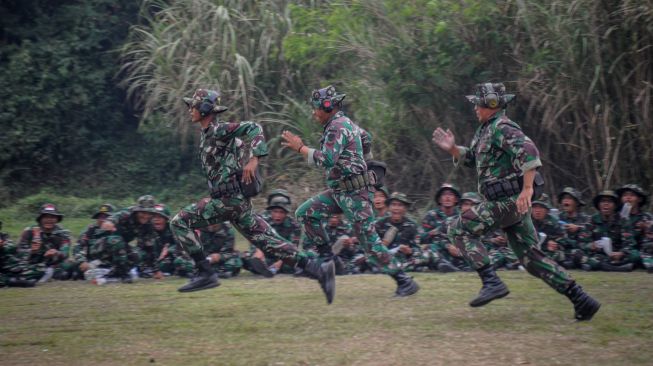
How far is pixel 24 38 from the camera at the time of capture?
19.0 meters

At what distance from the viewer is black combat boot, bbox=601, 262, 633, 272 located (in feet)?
34.7

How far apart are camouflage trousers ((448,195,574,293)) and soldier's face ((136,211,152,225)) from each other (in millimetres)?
4800

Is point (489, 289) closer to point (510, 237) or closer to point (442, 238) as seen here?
point (510, 237)

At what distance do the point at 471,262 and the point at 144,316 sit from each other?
2.94m

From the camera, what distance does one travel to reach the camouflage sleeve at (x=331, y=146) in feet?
25.7

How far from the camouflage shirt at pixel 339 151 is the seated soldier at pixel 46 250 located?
4126 mm

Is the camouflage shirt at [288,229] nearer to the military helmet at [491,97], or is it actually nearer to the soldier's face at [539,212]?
the soldier's face at [539,212]

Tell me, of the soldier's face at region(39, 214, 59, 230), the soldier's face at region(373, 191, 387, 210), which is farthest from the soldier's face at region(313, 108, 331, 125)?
the soldier's face at region(39, 214, 59, 230)

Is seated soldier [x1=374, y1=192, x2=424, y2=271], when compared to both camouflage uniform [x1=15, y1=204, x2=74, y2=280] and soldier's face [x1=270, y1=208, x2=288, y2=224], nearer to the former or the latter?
soldier's face [x1=270, y1=208, x2=288, y2=224]

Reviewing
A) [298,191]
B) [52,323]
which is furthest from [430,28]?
[52,323]

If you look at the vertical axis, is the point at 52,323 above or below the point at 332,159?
below

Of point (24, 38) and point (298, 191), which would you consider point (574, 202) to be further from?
point (24, 38)

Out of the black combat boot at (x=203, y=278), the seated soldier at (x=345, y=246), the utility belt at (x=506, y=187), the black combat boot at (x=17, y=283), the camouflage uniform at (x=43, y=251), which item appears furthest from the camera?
the seated soldier at (x=345, y=246)

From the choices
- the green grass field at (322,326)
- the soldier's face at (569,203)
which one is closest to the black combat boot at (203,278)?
the green grass field at (322,326)
